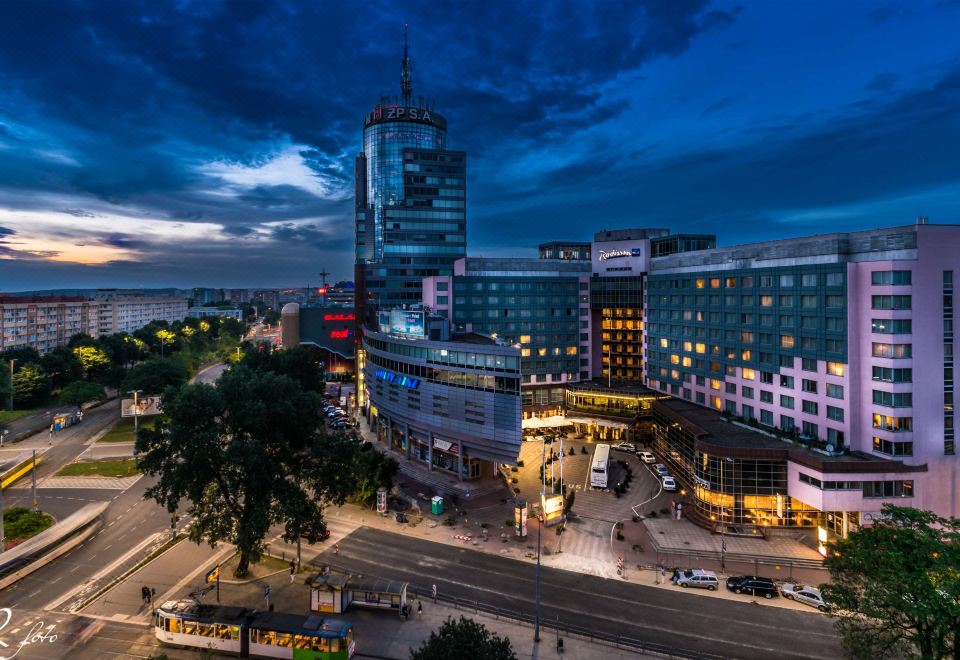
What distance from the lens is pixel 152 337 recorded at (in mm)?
184375

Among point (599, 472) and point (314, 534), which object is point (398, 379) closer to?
point (599, 472)

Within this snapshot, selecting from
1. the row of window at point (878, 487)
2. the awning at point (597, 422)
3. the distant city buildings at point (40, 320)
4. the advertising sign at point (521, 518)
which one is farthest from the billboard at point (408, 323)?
the distant city buildings at point (40, 320)

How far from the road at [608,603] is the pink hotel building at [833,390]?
1669cm

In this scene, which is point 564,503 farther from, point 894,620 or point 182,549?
point 182,549

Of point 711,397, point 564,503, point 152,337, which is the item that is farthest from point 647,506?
point 152,337

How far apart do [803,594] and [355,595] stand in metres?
40.3

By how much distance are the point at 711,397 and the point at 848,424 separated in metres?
23.0

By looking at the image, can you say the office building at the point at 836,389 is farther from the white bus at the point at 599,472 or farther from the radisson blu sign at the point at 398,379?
the radisson blu sign at the point at 398,379

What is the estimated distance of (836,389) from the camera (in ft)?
186

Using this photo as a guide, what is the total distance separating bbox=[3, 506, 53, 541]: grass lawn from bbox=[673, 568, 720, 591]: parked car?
6849 centimetres

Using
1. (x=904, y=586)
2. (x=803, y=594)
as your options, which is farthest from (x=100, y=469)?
(x=904, y=586)

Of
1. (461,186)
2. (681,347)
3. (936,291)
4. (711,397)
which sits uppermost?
(461,186)

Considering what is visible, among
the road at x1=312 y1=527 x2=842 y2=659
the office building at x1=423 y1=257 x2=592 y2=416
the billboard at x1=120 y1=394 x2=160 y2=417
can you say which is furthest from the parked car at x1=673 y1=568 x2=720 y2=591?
the billboard at x1=120 y1=394 x2=160 y2=417

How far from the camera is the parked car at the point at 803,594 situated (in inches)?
1647
